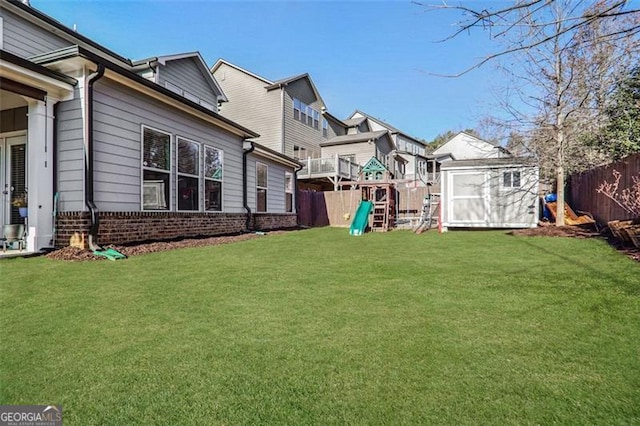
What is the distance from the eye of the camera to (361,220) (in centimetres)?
1370

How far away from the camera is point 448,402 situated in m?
1.82

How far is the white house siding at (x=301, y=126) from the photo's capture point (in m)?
21.6

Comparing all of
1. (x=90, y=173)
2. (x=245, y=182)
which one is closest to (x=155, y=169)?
(x=90, y=173)

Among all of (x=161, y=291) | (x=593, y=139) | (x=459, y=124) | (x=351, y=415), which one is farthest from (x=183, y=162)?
(x=593, y=139)

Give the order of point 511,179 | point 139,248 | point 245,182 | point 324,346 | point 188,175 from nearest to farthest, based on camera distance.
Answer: point 324,346 < point 139,248 < point 188,175 < point 245,182 < point 511,179

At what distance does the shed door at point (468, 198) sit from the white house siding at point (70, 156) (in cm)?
1090

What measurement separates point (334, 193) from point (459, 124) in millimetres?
7402

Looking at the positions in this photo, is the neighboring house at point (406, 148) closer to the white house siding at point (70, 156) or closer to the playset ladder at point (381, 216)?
the playset ladder at point (381, 216)

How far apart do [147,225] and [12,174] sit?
253 cm

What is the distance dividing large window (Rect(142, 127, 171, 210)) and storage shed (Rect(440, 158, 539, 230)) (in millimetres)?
9015

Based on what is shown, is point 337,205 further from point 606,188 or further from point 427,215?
point 606,188

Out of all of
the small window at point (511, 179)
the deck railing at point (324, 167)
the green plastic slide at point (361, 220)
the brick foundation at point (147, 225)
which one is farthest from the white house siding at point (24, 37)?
the small window at point (511, 179)

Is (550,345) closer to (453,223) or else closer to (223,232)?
(223,232)
